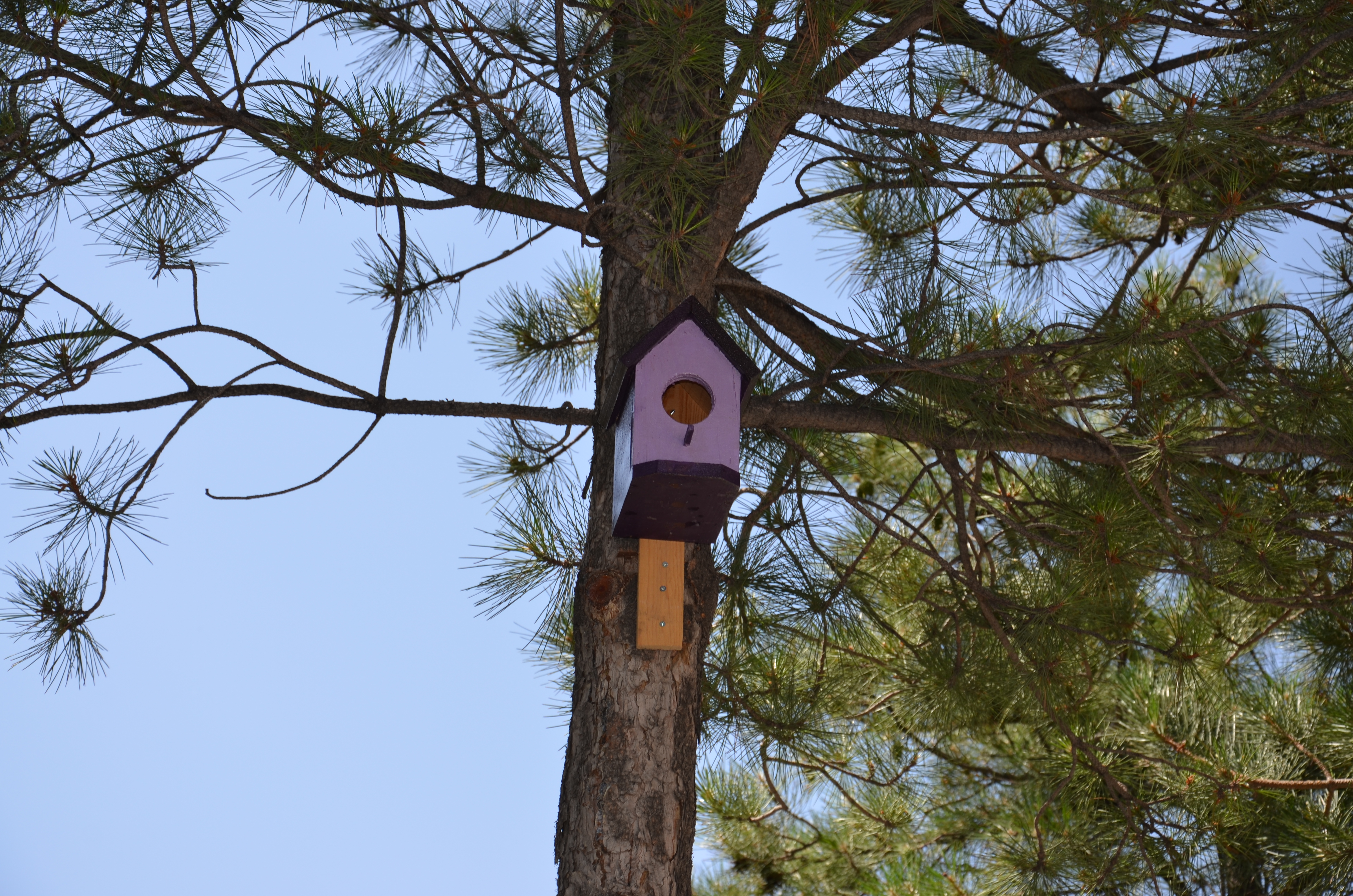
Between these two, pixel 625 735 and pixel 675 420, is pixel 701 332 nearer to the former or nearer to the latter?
pixel 675 420

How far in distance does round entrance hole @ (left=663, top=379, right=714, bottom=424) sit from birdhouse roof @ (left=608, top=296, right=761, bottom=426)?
0.15 ft

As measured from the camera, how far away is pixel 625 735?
1.32 m

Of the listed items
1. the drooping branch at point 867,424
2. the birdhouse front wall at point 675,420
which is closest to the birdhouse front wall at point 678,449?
the birdhouse front wall at point 675,420

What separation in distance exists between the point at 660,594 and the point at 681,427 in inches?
8.6

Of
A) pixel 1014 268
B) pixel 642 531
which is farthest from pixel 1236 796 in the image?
pixel 642 531

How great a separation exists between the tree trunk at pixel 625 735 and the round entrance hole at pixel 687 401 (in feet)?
0.28

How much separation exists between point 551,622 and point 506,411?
0.45m

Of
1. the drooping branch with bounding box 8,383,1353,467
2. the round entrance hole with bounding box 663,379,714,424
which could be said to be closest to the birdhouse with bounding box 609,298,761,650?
the round entrance hole with bounding box 663,379,714,424

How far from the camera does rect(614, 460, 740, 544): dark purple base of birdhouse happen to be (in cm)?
122

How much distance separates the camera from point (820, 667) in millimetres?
1977

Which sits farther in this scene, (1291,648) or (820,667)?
(1291,648)

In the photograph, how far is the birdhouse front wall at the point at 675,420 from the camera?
1.22 m

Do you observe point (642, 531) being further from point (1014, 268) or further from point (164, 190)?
point (1014, 268)

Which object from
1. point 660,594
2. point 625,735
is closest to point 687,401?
point 660,594
